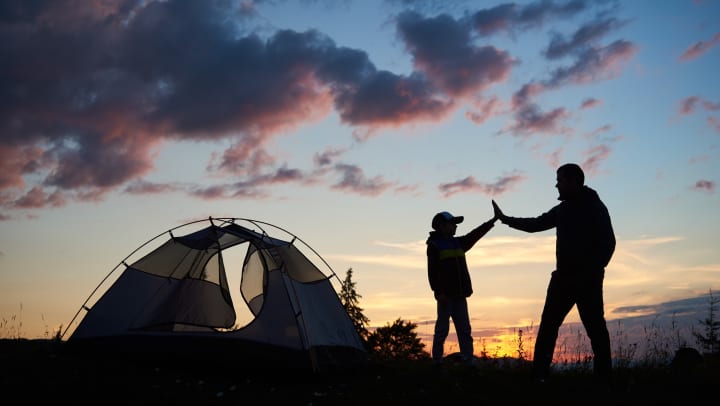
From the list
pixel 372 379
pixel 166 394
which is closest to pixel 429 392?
pixel 372 379

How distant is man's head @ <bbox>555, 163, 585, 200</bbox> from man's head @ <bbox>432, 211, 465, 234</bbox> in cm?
176

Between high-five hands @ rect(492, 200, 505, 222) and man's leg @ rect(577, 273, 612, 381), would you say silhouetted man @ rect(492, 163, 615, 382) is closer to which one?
man's leg @ rect(577, 273, 612, 381)

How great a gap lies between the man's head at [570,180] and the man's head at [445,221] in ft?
5.76

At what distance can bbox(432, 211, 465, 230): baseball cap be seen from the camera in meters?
10.9

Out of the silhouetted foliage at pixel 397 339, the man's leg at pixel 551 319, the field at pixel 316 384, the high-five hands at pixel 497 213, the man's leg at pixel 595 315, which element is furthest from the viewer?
the silhouetted foliage at pixel 397 339

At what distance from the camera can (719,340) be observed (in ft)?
52.4

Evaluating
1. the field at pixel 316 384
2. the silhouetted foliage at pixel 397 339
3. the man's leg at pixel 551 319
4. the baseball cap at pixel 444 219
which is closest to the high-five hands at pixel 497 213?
the baseball cap at pixel 444 219

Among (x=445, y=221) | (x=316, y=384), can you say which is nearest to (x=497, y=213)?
(x=445, y=221)

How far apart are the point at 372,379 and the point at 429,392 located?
4.63ft

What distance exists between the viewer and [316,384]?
10211 millimetres

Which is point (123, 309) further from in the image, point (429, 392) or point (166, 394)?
point (429, 392)

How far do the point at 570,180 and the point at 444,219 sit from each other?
84.1 inches

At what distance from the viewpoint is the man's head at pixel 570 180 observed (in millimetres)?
9953

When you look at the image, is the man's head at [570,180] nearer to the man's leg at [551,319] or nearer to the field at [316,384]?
the man's leg at [551,319]
